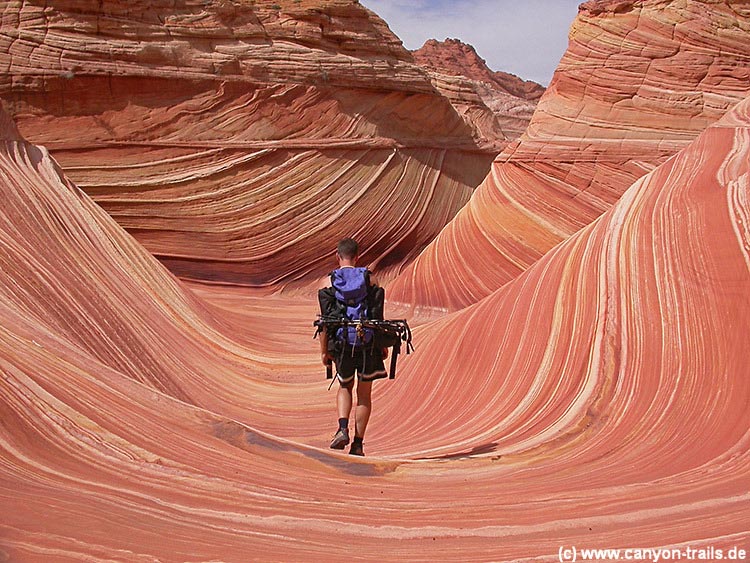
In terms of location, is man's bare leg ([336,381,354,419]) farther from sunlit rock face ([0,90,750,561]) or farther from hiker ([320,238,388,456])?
sunlit rock face ([0,90,750,561])

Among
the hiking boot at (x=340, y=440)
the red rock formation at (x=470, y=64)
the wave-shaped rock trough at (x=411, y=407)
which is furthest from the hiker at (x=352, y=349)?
the red rock formation at (x=470, y=64)

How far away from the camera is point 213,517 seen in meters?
3.15

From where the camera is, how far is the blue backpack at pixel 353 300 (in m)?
4.16

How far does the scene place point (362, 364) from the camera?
431cm

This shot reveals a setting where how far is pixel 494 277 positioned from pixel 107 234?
445 centimetres

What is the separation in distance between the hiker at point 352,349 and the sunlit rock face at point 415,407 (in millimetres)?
276

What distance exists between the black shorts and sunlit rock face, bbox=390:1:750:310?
6.01 m

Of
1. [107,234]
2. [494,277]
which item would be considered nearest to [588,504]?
[107,234]

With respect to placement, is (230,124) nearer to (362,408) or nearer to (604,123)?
(604,123)

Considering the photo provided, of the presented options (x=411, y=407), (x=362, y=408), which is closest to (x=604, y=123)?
(x=411, y=407)

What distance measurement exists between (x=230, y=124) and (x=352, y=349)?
999 cm

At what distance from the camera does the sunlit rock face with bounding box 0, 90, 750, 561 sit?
3084mm

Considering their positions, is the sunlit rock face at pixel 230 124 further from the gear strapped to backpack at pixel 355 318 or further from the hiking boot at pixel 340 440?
the gear strapped to backpack at pixel 355 318

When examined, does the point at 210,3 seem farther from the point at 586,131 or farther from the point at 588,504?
the point at 588,504
